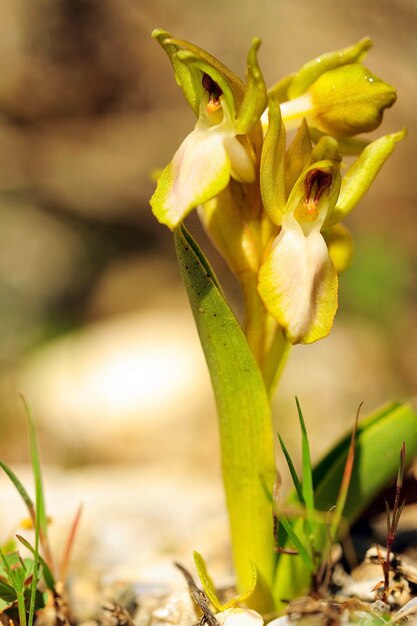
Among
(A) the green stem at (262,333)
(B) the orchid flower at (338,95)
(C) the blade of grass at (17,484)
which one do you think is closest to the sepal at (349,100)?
(B) the orchid flower at (338,95)

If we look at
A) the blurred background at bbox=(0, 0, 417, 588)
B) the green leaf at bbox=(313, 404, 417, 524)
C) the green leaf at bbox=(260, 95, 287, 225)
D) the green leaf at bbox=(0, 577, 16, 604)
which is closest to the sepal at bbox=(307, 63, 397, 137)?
the green leaf at bbox=(260, 95, 287, 225)

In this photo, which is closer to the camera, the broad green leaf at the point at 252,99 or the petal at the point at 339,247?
the broad green leaf at the point at 252,99

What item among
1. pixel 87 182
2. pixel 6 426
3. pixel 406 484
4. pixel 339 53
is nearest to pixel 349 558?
pixel 406 484

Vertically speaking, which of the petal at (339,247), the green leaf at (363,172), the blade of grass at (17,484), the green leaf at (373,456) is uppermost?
the green leaf at (363,172)

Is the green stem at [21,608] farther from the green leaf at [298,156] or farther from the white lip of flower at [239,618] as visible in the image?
the green leaf at [298,156]

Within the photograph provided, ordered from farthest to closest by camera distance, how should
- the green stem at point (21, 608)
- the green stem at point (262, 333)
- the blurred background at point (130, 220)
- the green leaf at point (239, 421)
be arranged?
the blurred background at point (130, 220)
the green stem at point (262, 333)
the green leaf at point (239, 421)
the green stem at point (21, 608)

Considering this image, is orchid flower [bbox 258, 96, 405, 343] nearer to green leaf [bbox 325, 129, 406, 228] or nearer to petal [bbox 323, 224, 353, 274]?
green leaf [bbox 325, 129, 406, 228]
